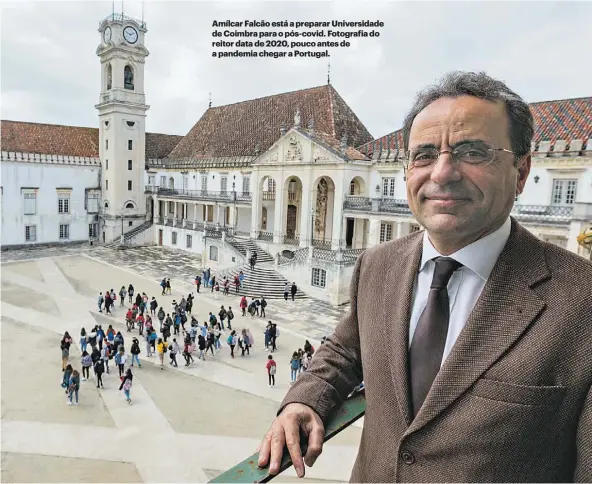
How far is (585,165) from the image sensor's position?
70.0 ft

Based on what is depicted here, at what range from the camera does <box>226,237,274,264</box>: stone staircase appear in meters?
32.2

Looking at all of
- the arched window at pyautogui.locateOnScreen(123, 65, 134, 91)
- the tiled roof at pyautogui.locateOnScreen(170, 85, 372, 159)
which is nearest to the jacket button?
the tiled roof at pyautogui.locateOnScreen(170, 85, 372, 159)

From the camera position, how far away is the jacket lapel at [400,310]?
6.98ft

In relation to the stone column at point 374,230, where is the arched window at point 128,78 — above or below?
above


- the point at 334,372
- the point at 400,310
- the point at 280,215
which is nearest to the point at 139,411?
the point at 334,372

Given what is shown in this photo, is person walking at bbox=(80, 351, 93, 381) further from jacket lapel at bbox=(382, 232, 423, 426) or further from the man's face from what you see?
the man's face

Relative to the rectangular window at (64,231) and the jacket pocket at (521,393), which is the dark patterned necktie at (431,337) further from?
the rectangular window at (64,231)

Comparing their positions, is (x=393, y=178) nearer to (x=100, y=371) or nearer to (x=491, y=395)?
(x=100, y=371)

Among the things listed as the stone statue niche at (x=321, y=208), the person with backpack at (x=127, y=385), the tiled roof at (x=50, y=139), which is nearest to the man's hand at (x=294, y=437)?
the person with backpack at (x=127, y=385)

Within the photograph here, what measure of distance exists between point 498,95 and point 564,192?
24.0 metres

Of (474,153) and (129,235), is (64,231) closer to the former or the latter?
(129,235)

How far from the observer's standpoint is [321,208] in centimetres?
3372

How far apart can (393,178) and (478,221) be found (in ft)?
92.0

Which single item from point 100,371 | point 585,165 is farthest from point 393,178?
point 100,371
